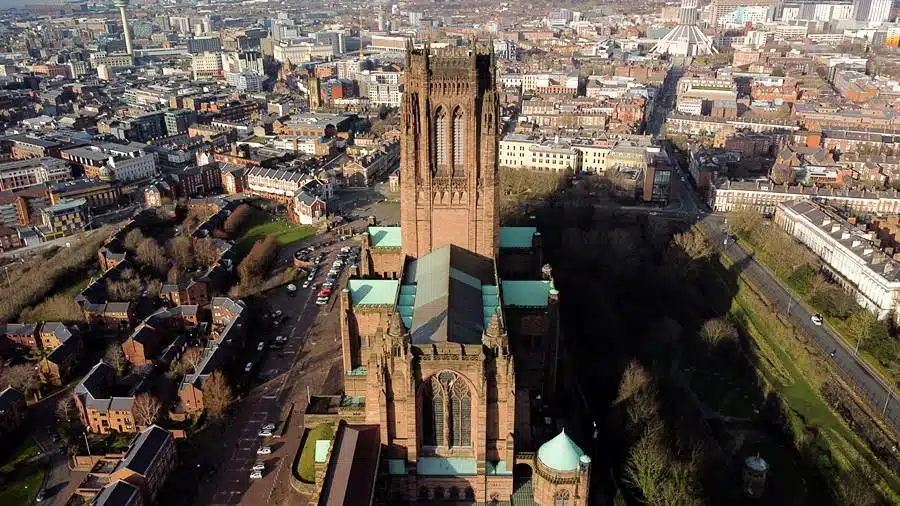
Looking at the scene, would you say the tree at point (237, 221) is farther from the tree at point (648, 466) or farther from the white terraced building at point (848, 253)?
the white terraced building at point (848, 253)

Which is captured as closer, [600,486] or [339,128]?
[600,486]

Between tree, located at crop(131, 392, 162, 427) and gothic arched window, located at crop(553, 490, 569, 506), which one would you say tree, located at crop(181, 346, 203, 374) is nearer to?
tree, located at crop(131, 392, 162, 427)

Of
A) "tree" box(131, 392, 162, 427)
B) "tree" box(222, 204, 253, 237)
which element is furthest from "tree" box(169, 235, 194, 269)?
"tree" box(131, 392, 162, 427)

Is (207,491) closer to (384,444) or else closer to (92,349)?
(384,444)

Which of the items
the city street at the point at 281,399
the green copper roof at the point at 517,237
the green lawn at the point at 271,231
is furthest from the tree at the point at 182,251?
the green copper roof at the point at 517,237

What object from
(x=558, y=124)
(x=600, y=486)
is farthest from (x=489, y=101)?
(x=558, y=124)

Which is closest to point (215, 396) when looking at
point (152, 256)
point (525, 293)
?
point (525, 293)

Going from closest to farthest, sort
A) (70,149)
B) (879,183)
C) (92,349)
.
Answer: (92,349) → (879,183) → (70,149)

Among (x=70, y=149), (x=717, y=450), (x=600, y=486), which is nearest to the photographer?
(x=600, y=486)
